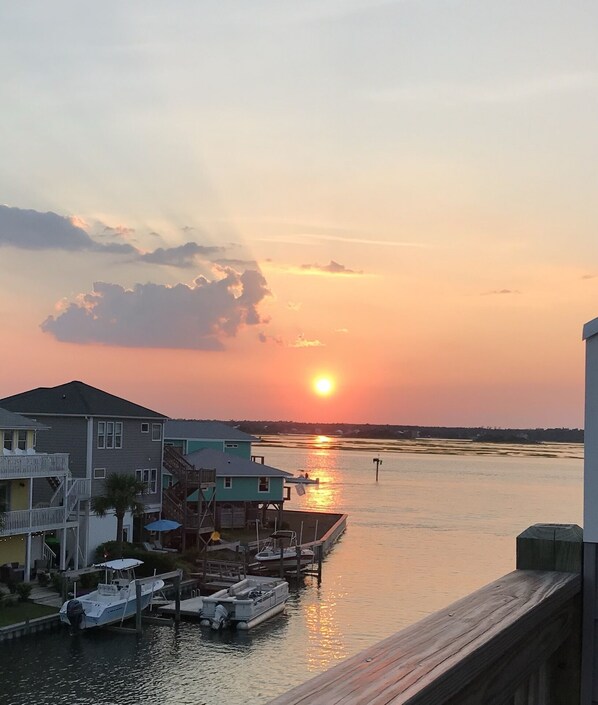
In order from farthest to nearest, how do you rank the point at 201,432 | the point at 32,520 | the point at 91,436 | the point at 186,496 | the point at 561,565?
the point at 201,432, the point at 186,496, the point at 91,436, the point at 32,520, the point at 561,565

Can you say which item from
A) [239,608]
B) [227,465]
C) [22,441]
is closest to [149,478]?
[227,465]

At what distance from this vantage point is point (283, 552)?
47.6 meters

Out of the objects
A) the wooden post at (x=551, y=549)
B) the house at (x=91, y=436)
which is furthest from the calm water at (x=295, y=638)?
the wooden post at (x=551, y=549)

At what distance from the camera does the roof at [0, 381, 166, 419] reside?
42.6 metres

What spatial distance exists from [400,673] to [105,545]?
132 ft

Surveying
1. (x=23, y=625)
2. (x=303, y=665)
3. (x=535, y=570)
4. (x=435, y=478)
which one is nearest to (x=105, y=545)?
(x=23, y=625)

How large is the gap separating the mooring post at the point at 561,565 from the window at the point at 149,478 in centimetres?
4299

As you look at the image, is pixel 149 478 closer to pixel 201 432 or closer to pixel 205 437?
pixel 205 437

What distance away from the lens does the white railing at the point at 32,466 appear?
1362 inches

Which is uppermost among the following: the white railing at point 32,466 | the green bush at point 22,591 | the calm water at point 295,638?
the white railing at point 32,466

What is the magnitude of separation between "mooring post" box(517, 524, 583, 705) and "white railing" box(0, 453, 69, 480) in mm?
33171

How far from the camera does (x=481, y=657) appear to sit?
243cm

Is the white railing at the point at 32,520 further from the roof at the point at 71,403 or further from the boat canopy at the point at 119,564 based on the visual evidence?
the roof at the point at 71,403

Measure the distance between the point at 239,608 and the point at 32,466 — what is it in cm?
1040
